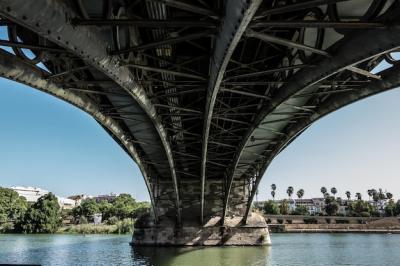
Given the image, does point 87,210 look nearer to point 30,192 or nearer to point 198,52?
point 30,192

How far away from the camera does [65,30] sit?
290 inches

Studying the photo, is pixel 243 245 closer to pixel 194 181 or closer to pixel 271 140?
pixel 194 181

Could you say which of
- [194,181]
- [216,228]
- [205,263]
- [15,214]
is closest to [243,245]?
[216,228]

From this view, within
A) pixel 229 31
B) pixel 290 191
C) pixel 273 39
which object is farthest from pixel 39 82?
pixel 290 191

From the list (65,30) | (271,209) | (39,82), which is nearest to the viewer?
(65,30)

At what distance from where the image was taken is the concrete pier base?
32969mm

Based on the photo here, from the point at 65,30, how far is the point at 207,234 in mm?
28553

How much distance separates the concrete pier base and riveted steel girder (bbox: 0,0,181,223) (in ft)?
81.3

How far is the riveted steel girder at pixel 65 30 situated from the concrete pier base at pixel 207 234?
24.8 metres

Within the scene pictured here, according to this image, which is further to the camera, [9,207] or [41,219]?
[9,207]

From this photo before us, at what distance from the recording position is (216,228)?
1314 inches

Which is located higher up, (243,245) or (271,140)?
(271,140)

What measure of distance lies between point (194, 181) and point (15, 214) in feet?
233

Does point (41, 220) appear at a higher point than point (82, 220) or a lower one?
lower
